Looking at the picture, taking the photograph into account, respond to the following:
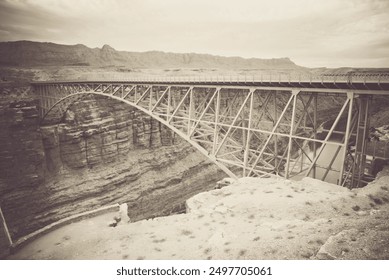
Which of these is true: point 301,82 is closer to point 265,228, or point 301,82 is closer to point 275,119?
point 275,119

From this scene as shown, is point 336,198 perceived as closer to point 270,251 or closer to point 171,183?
point 270,251

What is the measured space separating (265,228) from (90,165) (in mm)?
24305

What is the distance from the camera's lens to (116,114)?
29.6 m

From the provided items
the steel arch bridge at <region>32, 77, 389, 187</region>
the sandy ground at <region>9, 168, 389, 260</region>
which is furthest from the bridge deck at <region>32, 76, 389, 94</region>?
the sandy ground at <region>9, 168, 389, 260</region>

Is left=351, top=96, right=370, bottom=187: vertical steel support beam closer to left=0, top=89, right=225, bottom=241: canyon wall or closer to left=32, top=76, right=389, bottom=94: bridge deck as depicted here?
left=32, top=76, right=389, bottom=94: bridge deck

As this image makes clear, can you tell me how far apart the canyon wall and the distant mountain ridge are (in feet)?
17.5

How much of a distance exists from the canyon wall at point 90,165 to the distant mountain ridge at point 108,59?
5.33 meters

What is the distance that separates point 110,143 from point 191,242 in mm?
23140

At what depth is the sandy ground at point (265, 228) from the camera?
6.14 m

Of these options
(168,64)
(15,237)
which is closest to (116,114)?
(15,237)

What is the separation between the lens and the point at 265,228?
7.52m

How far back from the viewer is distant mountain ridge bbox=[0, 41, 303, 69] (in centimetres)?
2289

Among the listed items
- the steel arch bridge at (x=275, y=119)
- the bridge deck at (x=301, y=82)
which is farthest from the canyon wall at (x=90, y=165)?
the bridge deck at (x=301, y=82)

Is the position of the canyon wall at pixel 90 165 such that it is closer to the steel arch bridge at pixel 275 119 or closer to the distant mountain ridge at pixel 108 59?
the steel arch bridge at pixel 275 119
